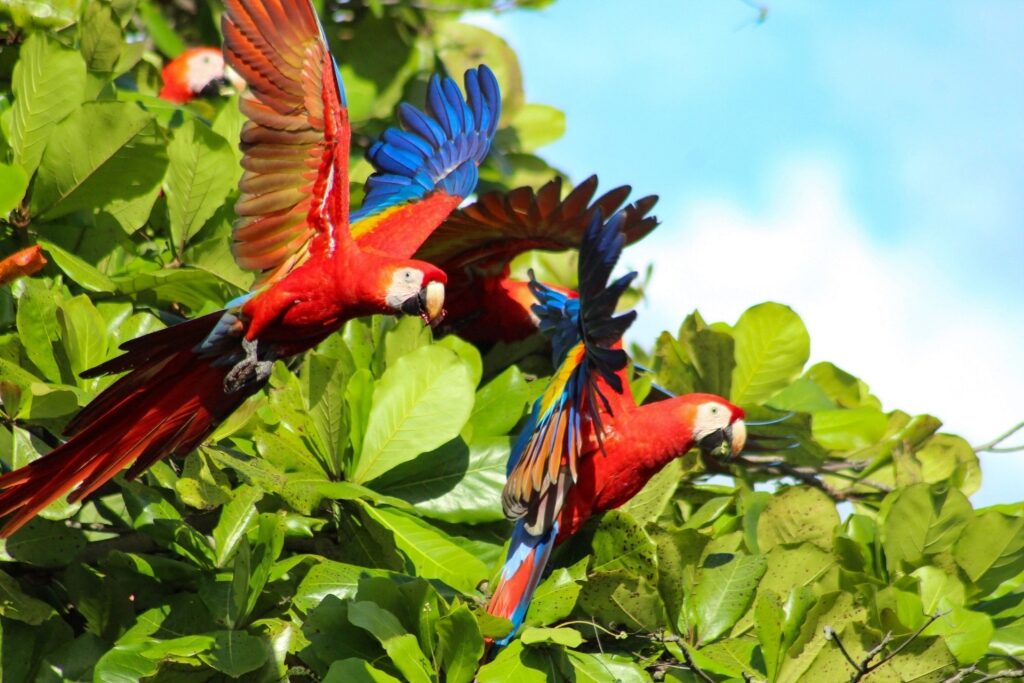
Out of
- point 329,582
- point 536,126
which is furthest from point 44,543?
point 536,126

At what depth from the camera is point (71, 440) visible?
5.78 ft

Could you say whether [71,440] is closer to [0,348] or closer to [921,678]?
[0,348]

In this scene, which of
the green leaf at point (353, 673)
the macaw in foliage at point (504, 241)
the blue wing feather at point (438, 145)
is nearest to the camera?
the green leaf at point (353, 673)

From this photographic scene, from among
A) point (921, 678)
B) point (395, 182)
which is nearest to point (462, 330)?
point (395, 182)

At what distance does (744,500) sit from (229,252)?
1.08 m

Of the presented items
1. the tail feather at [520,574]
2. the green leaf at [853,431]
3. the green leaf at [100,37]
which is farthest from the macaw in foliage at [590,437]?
the green leaf at [100,37]

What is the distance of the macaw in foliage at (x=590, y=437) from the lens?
5.97 feet

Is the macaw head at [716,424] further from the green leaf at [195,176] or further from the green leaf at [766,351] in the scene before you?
the green leaf at [195,176]

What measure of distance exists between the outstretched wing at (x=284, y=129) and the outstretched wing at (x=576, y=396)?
1.44 feet

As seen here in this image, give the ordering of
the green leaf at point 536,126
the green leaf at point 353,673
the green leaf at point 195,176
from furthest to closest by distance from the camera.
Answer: the green leaf at point 536,126 → the green leaf at point 195,176 → the green leaf at point 353,673

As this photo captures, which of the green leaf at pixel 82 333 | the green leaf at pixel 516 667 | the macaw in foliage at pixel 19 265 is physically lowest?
the green leaf at pixel 516 667

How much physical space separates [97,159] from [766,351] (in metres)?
1.36

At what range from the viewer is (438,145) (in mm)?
2564

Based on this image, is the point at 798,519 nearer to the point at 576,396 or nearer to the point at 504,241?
the point at 576,396
